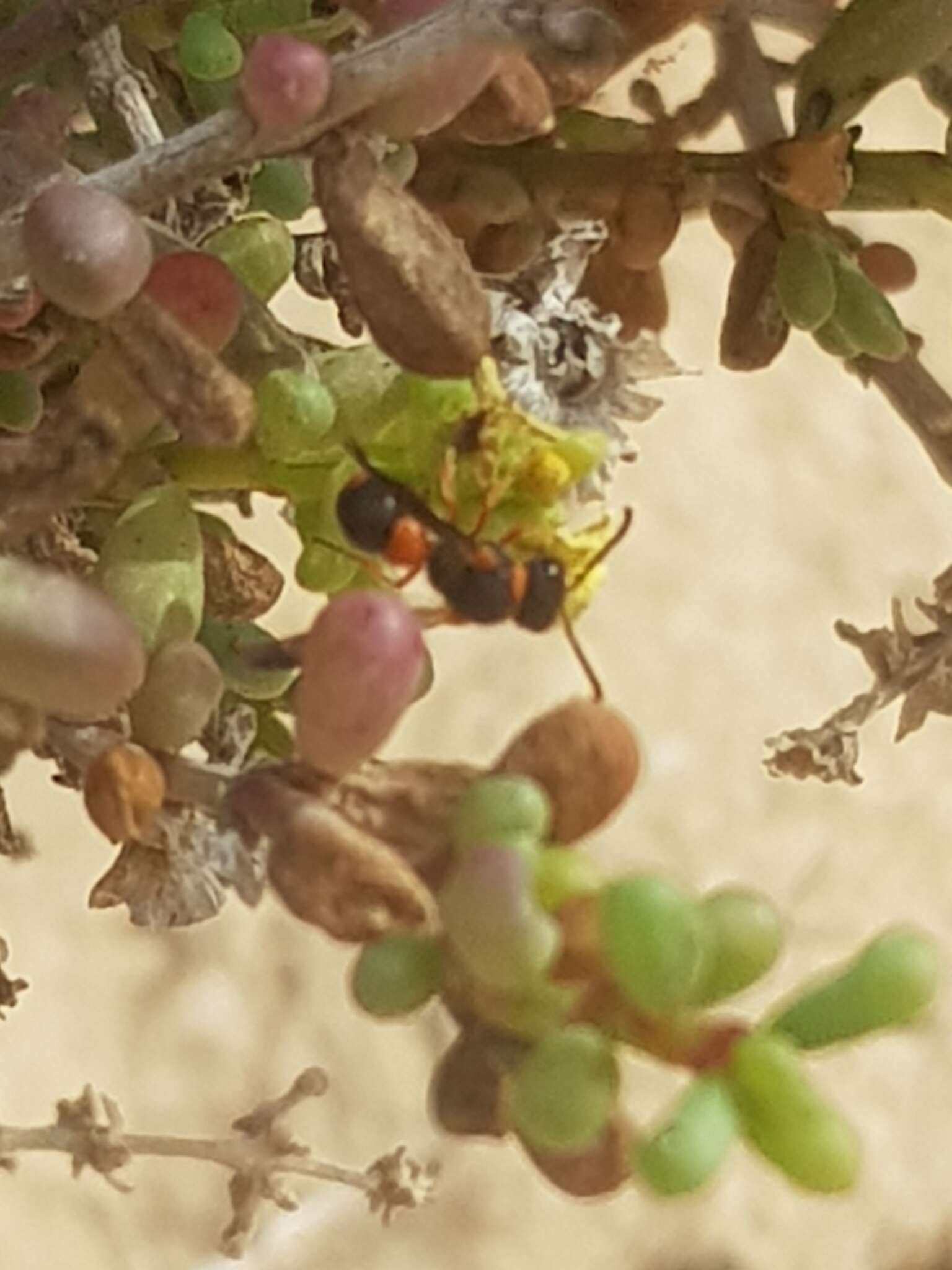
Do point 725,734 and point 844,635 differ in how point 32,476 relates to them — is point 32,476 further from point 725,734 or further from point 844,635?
point 725,734

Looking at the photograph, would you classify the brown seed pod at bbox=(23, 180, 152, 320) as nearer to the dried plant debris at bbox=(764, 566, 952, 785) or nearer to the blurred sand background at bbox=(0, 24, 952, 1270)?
the dried plant debris at bbox=(764, 566, 952, 785)

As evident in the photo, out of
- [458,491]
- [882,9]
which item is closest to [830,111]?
[882,9]

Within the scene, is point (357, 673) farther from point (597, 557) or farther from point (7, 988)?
point (7, 988)

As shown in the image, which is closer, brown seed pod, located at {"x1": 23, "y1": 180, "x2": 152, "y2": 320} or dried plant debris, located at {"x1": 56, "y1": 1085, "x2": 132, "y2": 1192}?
brown seed pod, located at {"x1": 23, "y1": 180, "x2": 152, "y2": 320}

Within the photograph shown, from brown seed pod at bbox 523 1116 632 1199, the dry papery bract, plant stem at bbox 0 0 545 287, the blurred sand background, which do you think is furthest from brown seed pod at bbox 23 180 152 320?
the blurred sand background

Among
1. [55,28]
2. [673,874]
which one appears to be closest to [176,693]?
[55,28]

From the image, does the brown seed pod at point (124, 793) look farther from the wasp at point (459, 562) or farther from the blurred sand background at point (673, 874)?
the blurred sand background at point (673, 874)

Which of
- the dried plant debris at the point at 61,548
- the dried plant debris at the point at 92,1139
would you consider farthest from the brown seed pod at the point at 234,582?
the dried plant debris at the point at 92,1139
